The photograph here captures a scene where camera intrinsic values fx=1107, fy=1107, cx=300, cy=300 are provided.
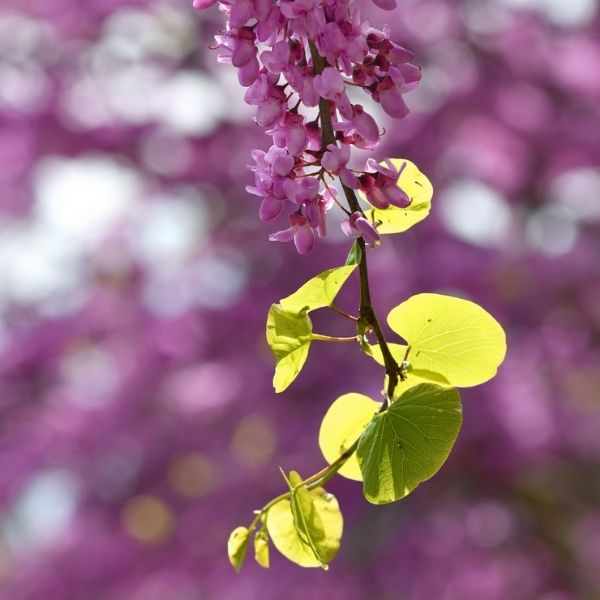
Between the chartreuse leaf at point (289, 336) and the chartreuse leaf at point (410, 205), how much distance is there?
46 millimetres

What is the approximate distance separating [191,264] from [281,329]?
347 cm

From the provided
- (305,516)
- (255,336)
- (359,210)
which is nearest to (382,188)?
(359,210)

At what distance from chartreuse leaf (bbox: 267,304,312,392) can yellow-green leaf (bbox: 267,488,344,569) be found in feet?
0.17

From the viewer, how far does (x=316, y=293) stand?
0.40 m

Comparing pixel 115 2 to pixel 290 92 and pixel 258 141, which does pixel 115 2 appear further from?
pixel 290 92

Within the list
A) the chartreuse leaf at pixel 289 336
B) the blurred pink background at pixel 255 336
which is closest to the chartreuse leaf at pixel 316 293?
the chartreuse leaf at pixel 289 336

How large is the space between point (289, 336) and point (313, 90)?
93 mm

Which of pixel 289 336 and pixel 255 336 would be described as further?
pixel 255 336

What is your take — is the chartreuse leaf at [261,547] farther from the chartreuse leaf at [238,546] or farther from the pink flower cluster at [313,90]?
the pink flower cluster at [313,90]

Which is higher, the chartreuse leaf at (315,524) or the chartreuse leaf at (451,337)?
the chartreuse leaf at (451,337)

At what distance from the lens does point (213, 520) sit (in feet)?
11.9

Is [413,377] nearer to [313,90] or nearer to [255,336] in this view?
[313,90]

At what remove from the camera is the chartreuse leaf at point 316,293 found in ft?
1.26

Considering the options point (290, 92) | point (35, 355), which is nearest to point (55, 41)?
point (35, 355)
